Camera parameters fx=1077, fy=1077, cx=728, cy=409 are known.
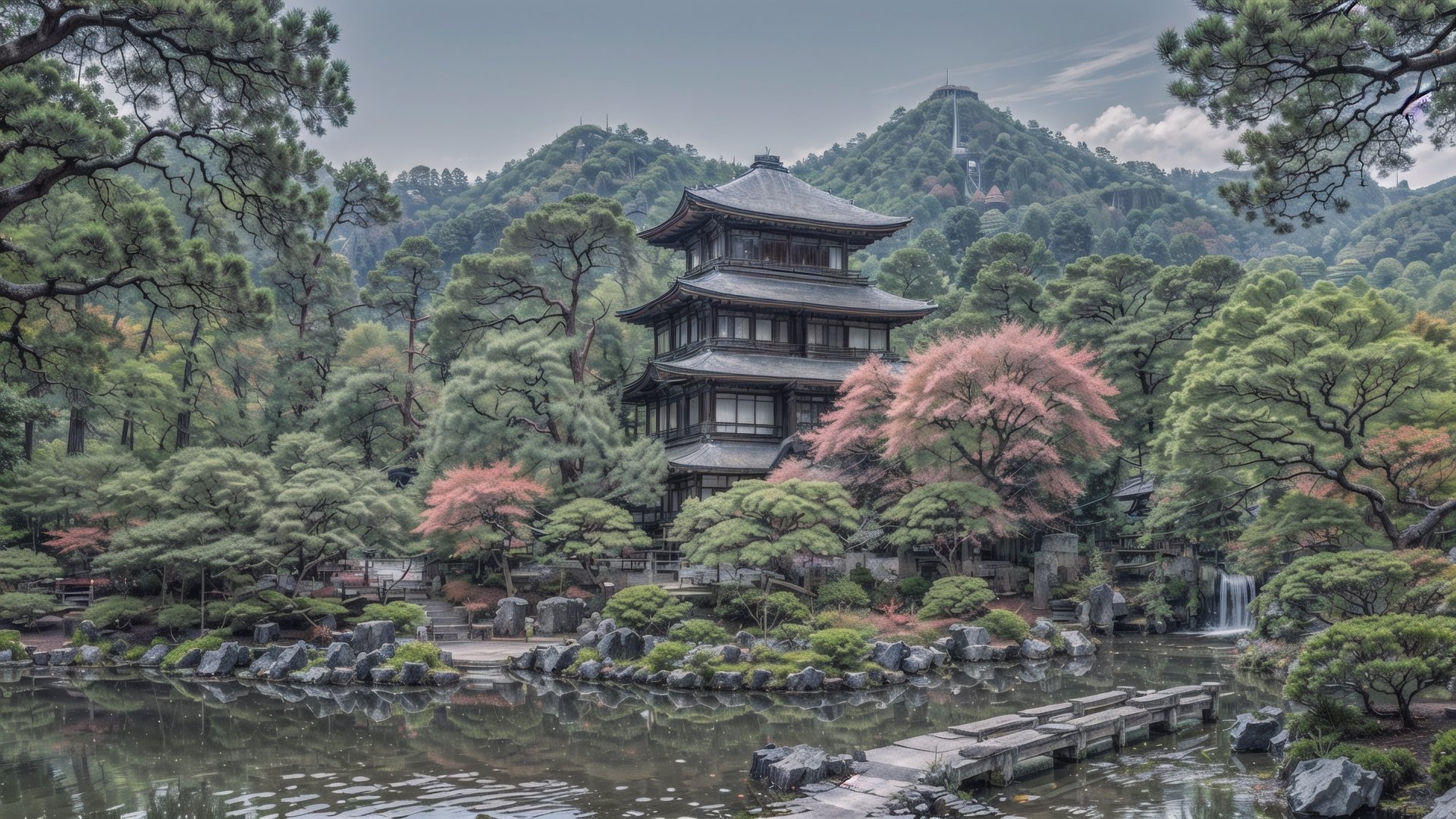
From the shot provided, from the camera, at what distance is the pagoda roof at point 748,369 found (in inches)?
1391

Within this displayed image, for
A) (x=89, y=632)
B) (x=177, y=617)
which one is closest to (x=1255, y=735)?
(x=177, y=617)

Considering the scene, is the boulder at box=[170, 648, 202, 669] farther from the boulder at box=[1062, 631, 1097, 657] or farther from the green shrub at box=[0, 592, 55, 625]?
the boulder at box=[1062, 631, 1097, 657]

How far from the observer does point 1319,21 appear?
1230 cm

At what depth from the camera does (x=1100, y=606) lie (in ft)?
96.3

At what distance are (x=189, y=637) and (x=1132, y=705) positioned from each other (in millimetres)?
22562

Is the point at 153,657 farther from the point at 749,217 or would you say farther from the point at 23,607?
the point at 749,217

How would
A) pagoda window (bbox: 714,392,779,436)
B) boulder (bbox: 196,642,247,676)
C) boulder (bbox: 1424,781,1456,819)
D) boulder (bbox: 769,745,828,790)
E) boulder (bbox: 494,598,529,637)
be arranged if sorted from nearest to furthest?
boulder (bbox: 1424,781,1456,819) → boulder (bbox: 769,745,828,790) → boulder (bbox: 196,642,247,676) → boulder (bbox: 494,598,529,637) → pagoda window (bbox: 714,392,779,436)

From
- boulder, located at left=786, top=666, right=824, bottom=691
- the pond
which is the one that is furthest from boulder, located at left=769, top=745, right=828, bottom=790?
boulder, located at left=786, top=666, right=824, bottom=691

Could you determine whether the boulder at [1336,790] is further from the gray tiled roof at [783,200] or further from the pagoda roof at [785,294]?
the gray tiled roof at [783,200]

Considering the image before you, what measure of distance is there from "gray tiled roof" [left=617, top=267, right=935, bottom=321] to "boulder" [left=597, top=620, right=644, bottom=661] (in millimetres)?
15458

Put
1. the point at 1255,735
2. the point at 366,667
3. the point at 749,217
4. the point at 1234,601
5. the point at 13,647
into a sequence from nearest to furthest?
the point at 1255,735 → the point at 366,667 → the point at 13,647 → the point at 1234,601 → the point at 749,217

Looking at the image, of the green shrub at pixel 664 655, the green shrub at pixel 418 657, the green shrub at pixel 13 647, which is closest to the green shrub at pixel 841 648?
the green shrub at pixel 664 655

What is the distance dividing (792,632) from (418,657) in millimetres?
8112

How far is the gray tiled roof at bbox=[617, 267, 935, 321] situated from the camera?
37.2 metres
